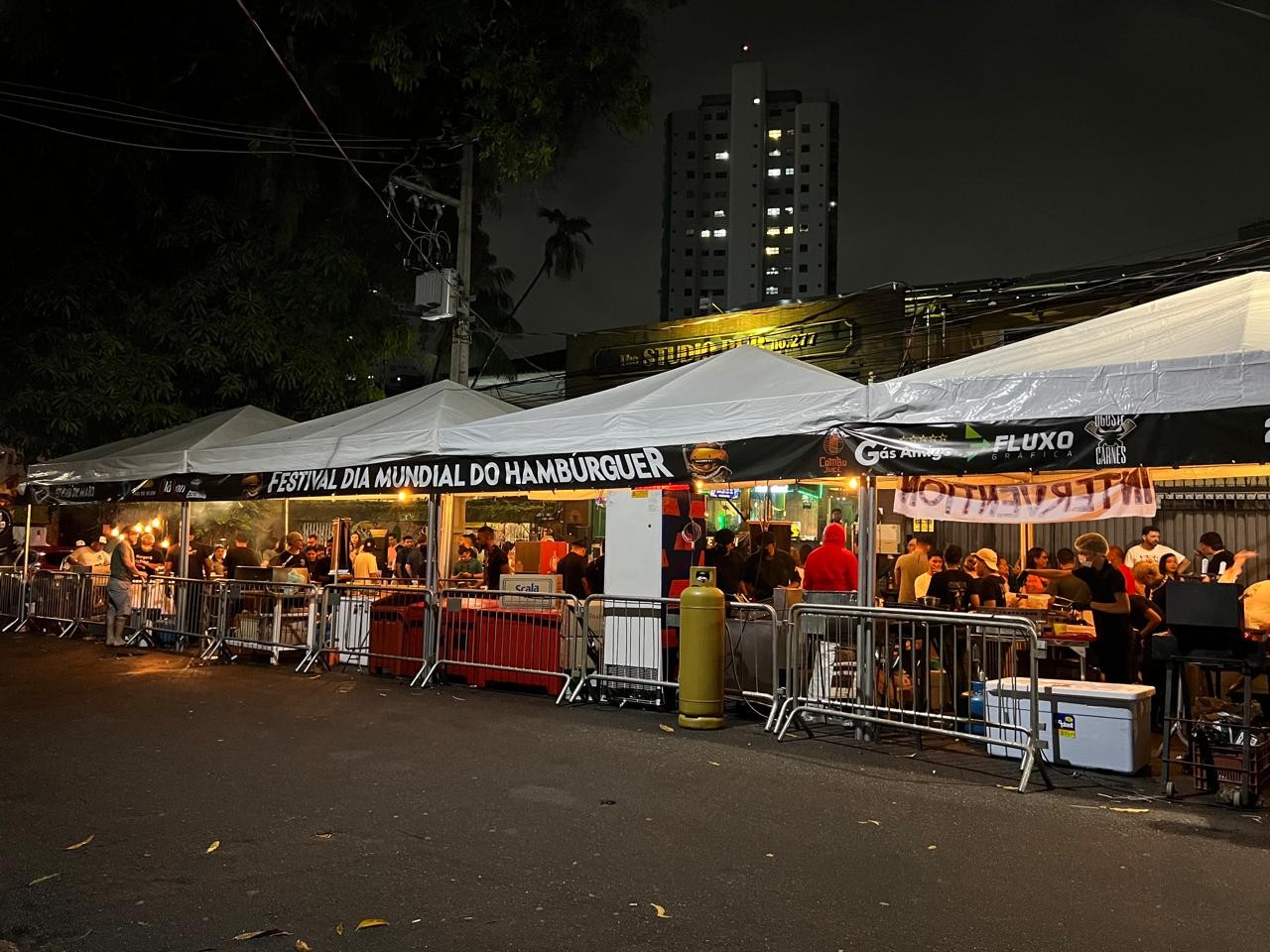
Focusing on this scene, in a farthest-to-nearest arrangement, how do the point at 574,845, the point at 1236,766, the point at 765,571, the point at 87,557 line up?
the point at 87,557, the point at 765,571, the point at 1236,766, the point at 574,845

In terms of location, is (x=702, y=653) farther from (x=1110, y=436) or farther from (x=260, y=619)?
(x=260, y=619)

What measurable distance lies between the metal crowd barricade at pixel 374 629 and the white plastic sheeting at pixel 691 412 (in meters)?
2.12

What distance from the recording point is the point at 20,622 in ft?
Answer: 59.6

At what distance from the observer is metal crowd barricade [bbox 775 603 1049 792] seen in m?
8.26

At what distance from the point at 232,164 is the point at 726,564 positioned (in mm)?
13986

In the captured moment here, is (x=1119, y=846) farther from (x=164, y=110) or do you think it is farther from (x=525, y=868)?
(x=164, y=110)

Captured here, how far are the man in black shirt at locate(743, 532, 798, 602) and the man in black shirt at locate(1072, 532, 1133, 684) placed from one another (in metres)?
3.82

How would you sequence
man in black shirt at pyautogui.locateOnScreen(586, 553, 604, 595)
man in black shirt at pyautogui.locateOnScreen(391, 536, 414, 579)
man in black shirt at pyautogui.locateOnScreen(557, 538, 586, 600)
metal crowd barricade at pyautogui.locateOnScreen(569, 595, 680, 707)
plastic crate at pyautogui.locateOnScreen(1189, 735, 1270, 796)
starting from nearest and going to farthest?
plastic crate at pyautogui.locateOnScreen(1189, 735, 1270, 796)
metal crowd barricade at pyautogui.locateOnScreen(569, 595, 680, 707)
man in black shirt at pyautogui.locateOnScreen(557, 538, 586, 600)
man in black shirt at pyautogui.locateOnScreen(586, 553, 604, 595)
man in black shirt at pyautogui.locateOnScreen(391, 536, 414, 579)

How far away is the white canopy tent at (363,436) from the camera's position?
13.2 metres

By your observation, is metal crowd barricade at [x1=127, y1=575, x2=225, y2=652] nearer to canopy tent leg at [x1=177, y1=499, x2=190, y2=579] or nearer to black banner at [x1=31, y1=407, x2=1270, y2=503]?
canopy tent leg at [x1=177, y1=499, x2=190, y2=579]

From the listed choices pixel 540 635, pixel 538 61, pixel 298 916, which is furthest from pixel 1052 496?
pixel 538 61

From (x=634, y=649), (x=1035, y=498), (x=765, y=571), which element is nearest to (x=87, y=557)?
(x=634, y=649)

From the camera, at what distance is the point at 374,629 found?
13.3 m

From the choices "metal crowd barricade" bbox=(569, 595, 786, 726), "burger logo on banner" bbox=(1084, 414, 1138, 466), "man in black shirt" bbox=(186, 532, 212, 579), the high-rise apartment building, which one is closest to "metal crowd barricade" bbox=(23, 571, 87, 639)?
"man in black shirt" bbox=(186, 532, 212, 579)
